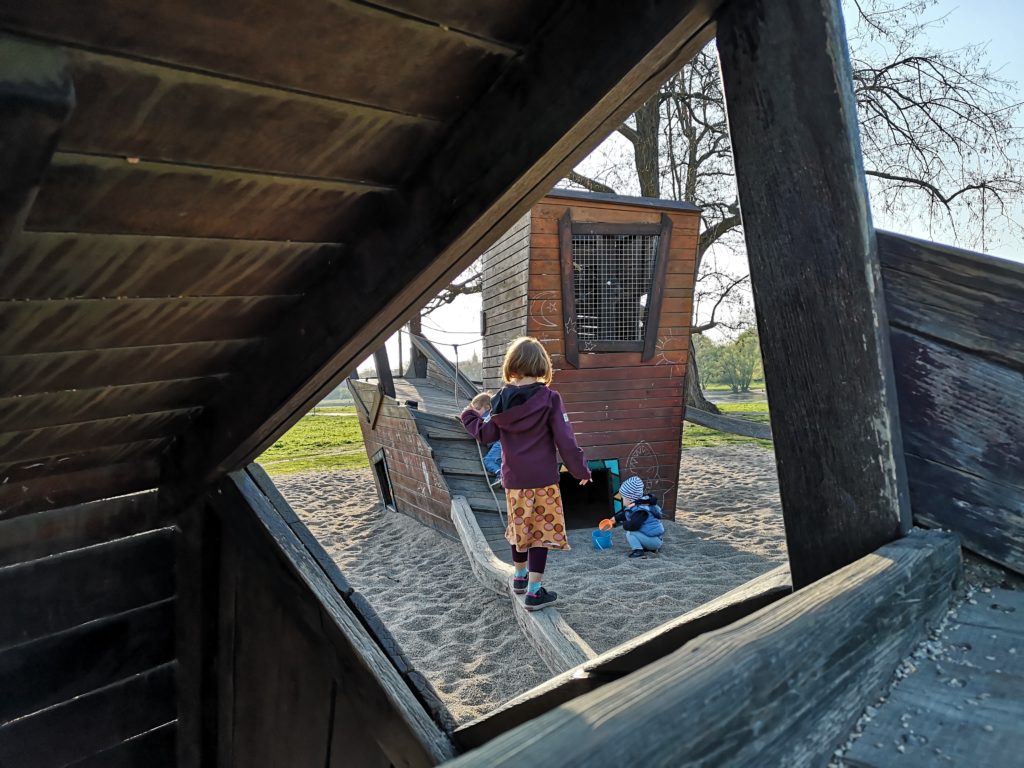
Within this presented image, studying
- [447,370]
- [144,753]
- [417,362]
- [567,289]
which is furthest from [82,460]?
[417,362]

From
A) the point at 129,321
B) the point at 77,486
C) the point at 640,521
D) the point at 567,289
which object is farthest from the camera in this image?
the point at 567,289

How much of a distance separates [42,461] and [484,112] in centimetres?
162

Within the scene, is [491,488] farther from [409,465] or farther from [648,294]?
[648,294]

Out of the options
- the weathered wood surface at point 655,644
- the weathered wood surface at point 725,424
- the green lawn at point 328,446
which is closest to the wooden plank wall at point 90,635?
the weathered wood surface at point 655,644

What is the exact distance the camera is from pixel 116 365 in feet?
5.72

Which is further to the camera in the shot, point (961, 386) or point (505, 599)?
point (505, 599)

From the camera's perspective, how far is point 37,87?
2.83ft

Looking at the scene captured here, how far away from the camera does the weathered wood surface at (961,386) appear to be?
1284 millimetres

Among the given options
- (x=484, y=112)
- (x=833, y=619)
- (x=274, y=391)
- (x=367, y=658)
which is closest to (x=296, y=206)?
(x=484, y=112)

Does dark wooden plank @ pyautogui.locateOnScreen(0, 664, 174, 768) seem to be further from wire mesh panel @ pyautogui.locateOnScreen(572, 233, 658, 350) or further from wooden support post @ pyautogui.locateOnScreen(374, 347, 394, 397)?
wooden support post @ pyautogui.locateOnScreen(374, 347, 394, 397)

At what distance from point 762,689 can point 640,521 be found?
6441 mm

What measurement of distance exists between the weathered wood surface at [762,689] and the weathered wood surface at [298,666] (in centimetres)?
136

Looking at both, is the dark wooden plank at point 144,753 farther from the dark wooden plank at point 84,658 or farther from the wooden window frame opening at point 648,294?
the wooden window frame opening at point 648,294

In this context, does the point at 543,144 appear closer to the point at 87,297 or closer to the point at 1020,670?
the point at 87,297
